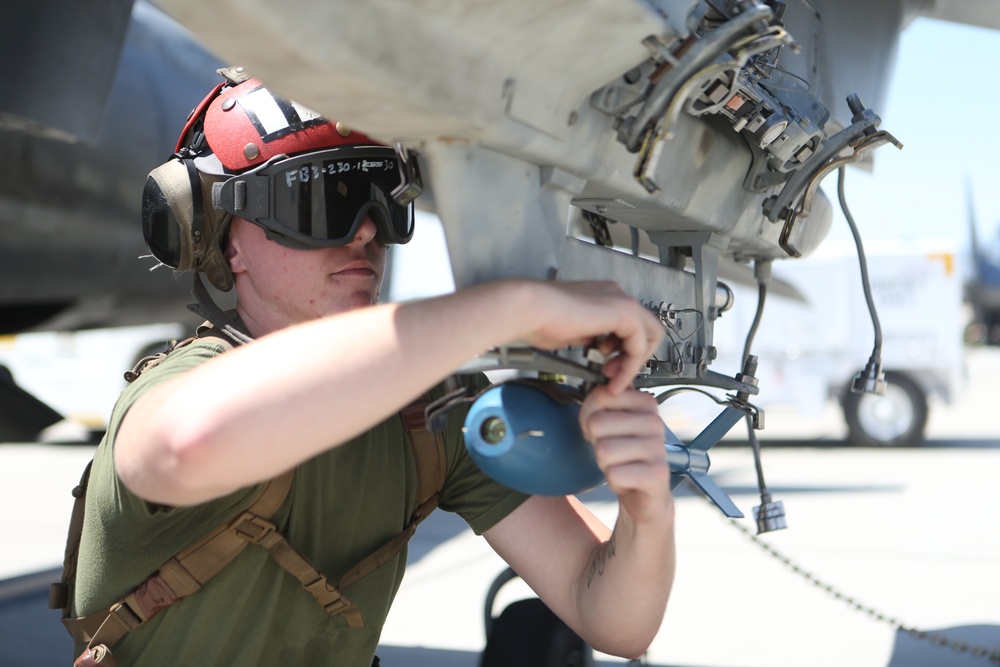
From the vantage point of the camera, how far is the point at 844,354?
10.0 meters

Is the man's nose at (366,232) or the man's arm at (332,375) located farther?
the man's nose at (366,232)

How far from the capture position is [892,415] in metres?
10.1

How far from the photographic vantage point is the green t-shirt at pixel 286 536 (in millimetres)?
1311

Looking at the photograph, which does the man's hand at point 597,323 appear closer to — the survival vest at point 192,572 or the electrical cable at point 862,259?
the survival vest at point 192,572

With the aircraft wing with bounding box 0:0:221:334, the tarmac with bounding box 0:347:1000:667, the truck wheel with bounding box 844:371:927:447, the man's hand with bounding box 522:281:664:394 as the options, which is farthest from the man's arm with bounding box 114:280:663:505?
the truck wheel with bounding box 844:371:927:447

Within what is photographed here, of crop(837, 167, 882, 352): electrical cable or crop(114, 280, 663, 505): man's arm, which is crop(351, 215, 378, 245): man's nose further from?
crop(837, 167, 882, 352): electrical cable

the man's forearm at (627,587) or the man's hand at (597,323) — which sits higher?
the man's hand at (597,323)

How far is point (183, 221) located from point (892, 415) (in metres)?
9.65

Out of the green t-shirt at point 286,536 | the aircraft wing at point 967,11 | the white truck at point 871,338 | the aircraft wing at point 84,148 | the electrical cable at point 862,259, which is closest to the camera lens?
the green t-shirt at point 286,536

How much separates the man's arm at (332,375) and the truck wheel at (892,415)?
966 cm

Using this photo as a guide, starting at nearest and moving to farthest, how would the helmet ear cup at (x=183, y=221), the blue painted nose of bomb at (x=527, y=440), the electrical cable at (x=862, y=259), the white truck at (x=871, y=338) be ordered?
the blue painted nose of bomb at (x=527, y=440)
the helmet ear cup at (x=183, y=221)
the electrical cable at (x=862, y=259)
the white truck at (x=871, y=338)

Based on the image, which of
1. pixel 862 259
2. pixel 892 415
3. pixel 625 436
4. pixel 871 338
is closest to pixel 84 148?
pixel 862 259

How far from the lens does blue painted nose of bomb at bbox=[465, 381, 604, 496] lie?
1089 mm

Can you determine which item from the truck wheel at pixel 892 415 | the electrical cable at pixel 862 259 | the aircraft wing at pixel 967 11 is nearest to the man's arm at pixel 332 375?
the electrical cable at pixel 862 259
